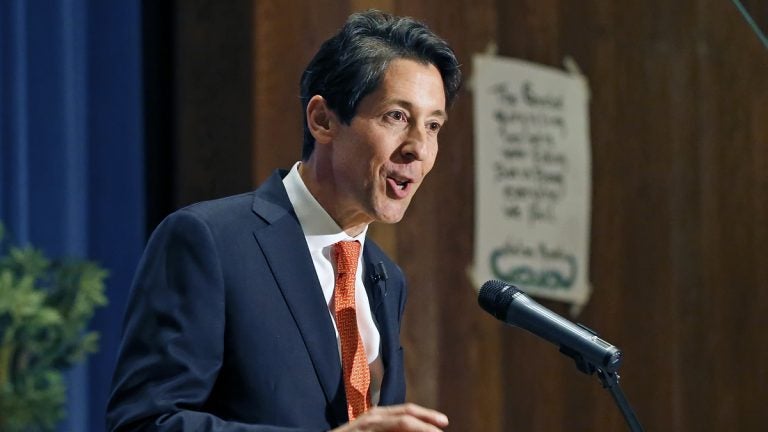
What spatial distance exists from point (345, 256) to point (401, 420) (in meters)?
0.44

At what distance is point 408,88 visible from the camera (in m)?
1.88

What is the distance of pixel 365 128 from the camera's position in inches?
74.2

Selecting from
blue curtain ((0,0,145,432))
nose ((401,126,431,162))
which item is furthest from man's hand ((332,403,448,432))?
blue curtain ((0,0,145,432))

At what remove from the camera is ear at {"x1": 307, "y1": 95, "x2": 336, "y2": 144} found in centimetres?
194

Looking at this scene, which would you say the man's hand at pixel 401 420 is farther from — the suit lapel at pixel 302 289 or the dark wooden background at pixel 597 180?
the dark wooden background at pixel 597 180

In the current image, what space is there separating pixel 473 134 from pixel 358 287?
1.94 m

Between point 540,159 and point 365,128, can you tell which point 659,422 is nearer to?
point 540,159

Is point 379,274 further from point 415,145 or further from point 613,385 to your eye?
point 613,385

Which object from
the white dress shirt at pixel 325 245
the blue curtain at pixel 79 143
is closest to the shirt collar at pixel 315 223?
the white dress shirt at pixel 325 245

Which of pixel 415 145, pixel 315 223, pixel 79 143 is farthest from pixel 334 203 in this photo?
pixel 79 143

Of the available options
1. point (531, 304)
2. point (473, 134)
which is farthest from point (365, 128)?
point (473, 134)

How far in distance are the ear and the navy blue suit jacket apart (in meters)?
0.15

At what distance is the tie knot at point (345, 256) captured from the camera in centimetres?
192

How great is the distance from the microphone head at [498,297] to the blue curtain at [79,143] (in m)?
1.69
